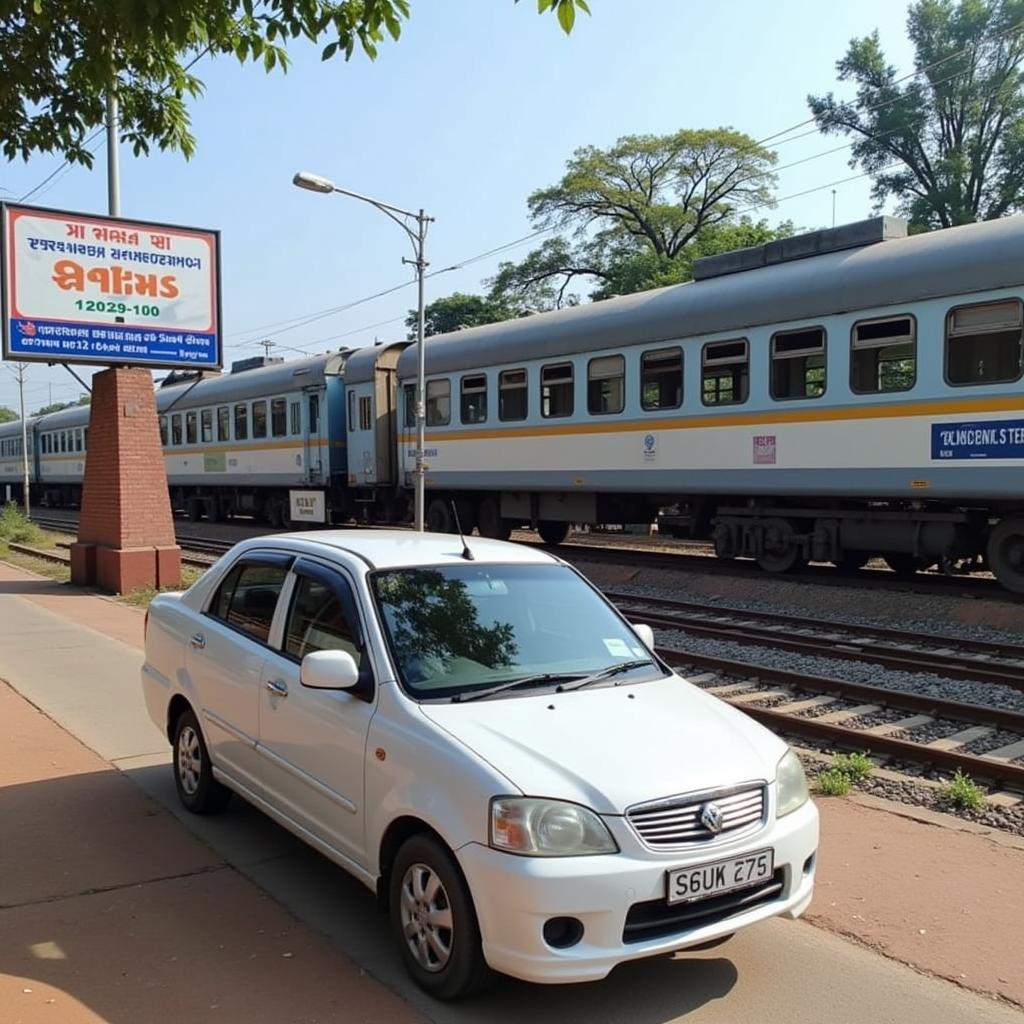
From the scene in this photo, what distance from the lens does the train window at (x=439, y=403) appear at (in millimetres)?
18938

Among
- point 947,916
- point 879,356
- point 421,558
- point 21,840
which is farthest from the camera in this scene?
point 879,356

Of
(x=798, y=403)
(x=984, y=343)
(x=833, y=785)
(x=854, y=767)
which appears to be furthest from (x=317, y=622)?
(x=798, y=403)

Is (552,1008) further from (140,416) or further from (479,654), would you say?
(140,416)

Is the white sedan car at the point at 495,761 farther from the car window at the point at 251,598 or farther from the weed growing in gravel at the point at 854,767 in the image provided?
the weed growing in gravel at the point at 854,767

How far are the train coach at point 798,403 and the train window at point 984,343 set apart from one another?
16mm

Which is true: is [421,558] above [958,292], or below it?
below

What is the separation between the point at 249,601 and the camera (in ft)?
16.8

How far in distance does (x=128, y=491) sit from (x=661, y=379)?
26.2 ft

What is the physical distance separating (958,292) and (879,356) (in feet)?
3.78

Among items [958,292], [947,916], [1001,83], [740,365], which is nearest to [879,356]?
[958,292]

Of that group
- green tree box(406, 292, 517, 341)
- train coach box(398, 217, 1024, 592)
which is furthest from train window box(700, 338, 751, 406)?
green tree box(406, 292, 517, 341)

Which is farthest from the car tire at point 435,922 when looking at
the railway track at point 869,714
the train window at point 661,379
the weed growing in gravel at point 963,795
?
the train window at point 661,379

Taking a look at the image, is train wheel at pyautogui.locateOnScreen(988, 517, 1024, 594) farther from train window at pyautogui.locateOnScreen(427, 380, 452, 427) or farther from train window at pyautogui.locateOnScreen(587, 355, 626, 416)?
train window at pyautogui.locateOnScreen(427, 380, 452, 427)

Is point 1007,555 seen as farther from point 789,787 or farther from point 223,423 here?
point 223,423
